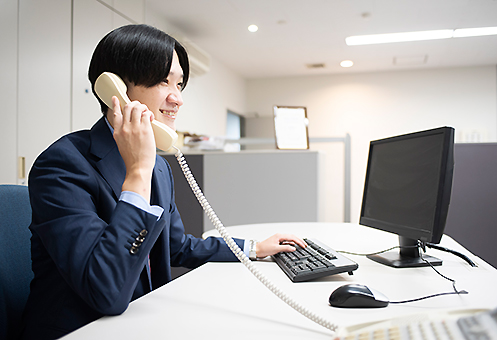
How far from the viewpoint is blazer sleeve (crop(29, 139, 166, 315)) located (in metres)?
0.61

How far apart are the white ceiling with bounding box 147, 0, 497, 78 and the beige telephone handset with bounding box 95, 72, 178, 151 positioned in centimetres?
314

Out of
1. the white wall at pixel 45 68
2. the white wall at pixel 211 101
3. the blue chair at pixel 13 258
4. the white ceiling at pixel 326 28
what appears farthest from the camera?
the white wall at pixel 211 101

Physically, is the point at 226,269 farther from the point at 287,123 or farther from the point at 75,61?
the point at 75,61

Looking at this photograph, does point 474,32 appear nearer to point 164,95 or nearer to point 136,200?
point 164,95

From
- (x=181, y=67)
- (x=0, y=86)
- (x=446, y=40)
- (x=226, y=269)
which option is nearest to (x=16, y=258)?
(x=226, y=269)

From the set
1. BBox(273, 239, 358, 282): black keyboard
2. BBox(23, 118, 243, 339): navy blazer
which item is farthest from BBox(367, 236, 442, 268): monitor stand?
BBox(23, 118, 243, 339): navy blazer

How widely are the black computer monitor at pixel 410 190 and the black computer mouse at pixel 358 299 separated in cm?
28

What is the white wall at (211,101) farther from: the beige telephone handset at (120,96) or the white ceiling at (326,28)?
the beige telephone handset at (120,96)

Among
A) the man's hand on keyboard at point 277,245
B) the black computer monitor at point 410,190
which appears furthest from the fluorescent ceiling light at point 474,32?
the man's hand on keyboard at point 277,245

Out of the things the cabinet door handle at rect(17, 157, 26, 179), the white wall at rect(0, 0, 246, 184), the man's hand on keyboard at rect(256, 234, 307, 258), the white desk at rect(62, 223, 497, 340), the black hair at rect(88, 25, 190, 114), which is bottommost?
the white desk at rect(62, 223, 497, 340)

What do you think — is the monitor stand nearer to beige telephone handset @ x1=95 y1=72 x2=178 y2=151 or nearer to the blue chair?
beige telephone handset @ x1=95 y1=72 x2=178 y2=151

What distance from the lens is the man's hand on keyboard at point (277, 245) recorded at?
1.02 meters

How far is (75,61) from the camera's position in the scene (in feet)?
8.98

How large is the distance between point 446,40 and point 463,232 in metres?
3.55
